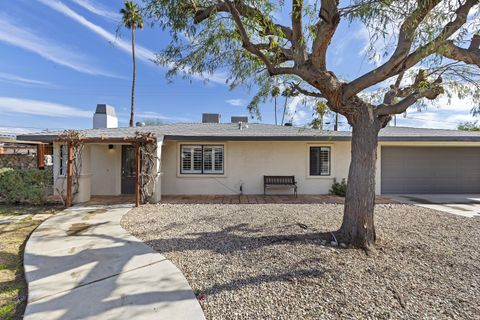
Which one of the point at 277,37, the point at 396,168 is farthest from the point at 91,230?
the point at 396,168

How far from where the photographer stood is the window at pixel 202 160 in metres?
10.8

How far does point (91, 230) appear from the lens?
5680 mm

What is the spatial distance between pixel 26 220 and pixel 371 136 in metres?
8.85

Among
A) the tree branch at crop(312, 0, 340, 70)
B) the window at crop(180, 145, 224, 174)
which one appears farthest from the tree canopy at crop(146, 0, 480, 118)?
the window at crop(180, 145, 224, 174)

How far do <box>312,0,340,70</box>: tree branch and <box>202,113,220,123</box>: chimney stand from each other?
37.7ft

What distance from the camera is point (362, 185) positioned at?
15.5 ft

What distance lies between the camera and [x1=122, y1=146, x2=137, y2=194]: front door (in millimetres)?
10742

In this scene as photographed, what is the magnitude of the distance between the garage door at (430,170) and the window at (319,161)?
2976mm

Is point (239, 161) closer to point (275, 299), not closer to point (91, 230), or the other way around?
point (91, 230)

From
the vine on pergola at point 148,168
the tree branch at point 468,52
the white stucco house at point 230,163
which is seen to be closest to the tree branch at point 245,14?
the tree branch at point 468,52

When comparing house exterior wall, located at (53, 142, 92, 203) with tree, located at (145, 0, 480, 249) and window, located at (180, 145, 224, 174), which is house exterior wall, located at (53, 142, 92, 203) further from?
tree, located at (145, 0, 480, 249)

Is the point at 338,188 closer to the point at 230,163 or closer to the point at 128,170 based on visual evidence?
the point at 230,163

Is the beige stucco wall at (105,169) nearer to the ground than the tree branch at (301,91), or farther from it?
nearer to the ground

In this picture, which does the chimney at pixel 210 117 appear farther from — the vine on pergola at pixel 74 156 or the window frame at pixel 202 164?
the vine on pergola at pixel 74 156
